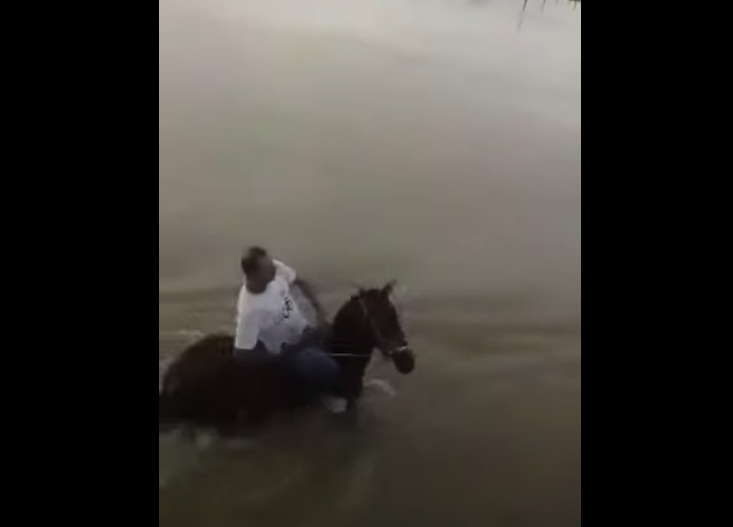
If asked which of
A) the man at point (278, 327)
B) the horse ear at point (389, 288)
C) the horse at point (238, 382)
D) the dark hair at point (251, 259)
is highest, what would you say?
the dark hair at point (251, 259)

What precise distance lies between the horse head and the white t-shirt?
0.06 metres

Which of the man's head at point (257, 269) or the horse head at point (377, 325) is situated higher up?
the man's head at point (257, 269)

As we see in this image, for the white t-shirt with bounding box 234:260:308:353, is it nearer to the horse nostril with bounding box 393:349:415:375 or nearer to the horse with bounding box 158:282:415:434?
the horse with bounding box 158:282:415:434

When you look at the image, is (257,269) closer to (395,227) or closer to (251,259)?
(251,259)

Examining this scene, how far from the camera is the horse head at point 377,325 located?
1090 mm

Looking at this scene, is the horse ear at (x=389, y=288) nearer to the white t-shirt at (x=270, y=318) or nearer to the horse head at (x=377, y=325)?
the horse head at (x=377, y=325)

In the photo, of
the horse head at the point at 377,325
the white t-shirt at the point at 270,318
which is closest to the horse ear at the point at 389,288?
the horse head at the point at 377,325

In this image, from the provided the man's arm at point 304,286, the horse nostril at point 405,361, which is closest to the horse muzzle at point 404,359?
the horse nostril at point 405,361

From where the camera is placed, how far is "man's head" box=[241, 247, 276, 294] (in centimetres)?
108

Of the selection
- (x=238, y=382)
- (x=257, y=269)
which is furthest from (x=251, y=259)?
(x=238, y=382)

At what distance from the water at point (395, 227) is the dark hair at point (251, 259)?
2 centimetres
